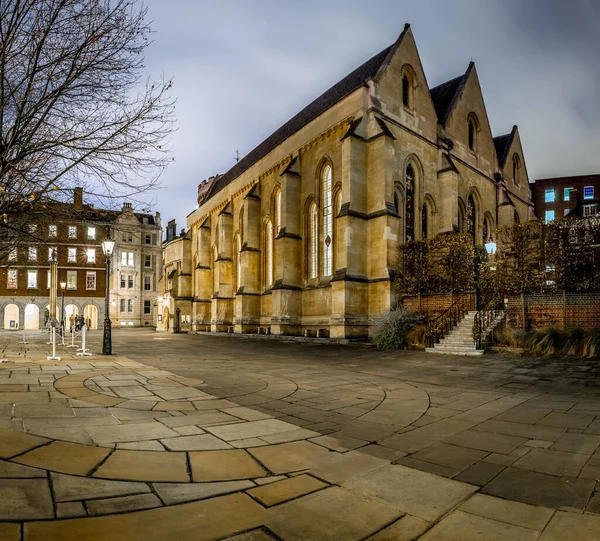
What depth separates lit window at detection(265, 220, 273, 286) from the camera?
28.0 meters

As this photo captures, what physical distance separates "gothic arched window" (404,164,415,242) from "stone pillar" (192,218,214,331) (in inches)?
803

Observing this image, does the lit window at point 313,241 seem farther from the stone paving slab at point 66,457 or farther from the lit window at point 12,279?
the lit window at point 12,279

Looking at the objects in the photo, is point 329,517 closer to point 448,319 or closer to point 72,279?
point 448,319

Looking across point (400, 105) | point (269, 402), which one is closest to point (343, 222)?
point (400, 105)

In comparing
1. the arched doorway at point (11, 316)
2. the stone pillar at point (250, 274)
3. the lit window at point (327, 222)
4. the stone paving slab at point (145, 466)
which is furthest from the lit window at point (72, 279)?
the stone paving slab at point (145, 466)

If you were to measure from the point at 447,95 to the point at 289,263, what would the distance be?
16272mm

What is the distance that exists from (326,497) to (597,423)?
3.82 metres

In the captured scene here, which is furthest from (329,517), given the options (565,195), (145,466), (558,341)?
(565,195)

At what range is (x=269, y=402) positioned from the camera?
5.95 m

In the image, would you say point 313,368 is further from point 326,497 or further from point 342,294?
point 342,294

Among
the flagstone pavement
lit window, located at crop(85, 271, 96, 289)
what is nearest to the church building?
the flagstone pavement

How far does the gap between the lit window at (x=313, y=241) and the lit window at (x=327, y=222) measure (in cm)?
70

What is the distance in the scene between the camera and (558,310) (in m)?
13.2

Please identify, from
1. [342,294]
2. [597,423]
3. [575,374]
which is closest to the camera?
[597,423]
